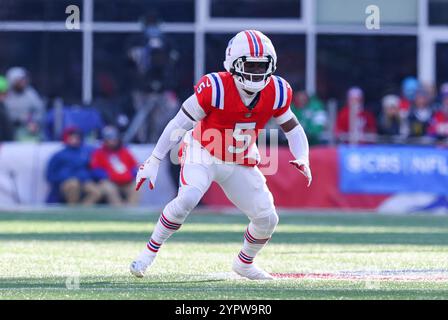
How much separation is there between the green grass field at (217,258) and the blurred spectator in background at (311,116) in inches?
96.7

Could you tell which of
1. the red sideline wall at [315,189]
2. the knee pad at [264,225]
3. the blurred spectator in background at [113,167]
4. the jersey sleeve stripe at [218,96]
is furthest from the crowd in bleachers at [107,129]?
the jersey sleeve stripe at [218,96]

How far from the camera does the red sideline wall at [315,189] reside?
18094 mm

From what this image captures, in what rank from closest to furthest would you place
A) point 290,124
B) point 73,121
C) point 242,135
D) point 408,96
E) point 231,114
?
point 231,114, point 242,135, point 290,124, point 73,121, point 408,96

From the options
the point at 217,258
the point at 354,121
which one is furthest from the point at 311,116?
the point at 217,258

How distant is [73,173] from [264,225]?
31.0ft

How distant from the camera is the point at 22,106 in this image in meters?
19.3

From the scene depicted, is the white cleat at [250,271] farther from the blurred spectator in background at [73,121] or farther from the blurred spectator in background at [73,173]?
the blurred spectator in background at [73,121]

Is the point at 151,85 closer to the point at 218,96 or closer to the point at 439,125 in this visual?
the point at 439,125

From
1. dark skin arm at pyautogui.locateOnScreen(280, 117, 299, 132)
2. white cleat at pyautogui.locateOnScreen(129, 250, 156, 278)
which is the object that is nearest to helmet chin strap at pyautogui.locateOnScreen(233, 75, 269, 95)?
dark skin arm at pyautogui.locateOnScreen(280, 117, 299, 132)

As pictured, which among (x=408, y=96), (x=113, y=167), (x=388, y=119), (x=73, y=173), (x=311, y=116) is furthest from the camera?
(x=408, y=96)

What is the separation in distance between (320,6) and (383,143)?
4110mm

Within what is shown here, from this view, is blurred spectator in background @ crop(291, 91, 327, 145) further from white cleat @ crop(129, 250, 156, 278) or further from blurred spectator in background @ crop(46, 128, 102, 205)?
white cleat @ crop(129, 250, 156, 278)

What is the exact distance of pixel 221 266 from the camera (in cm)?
995
